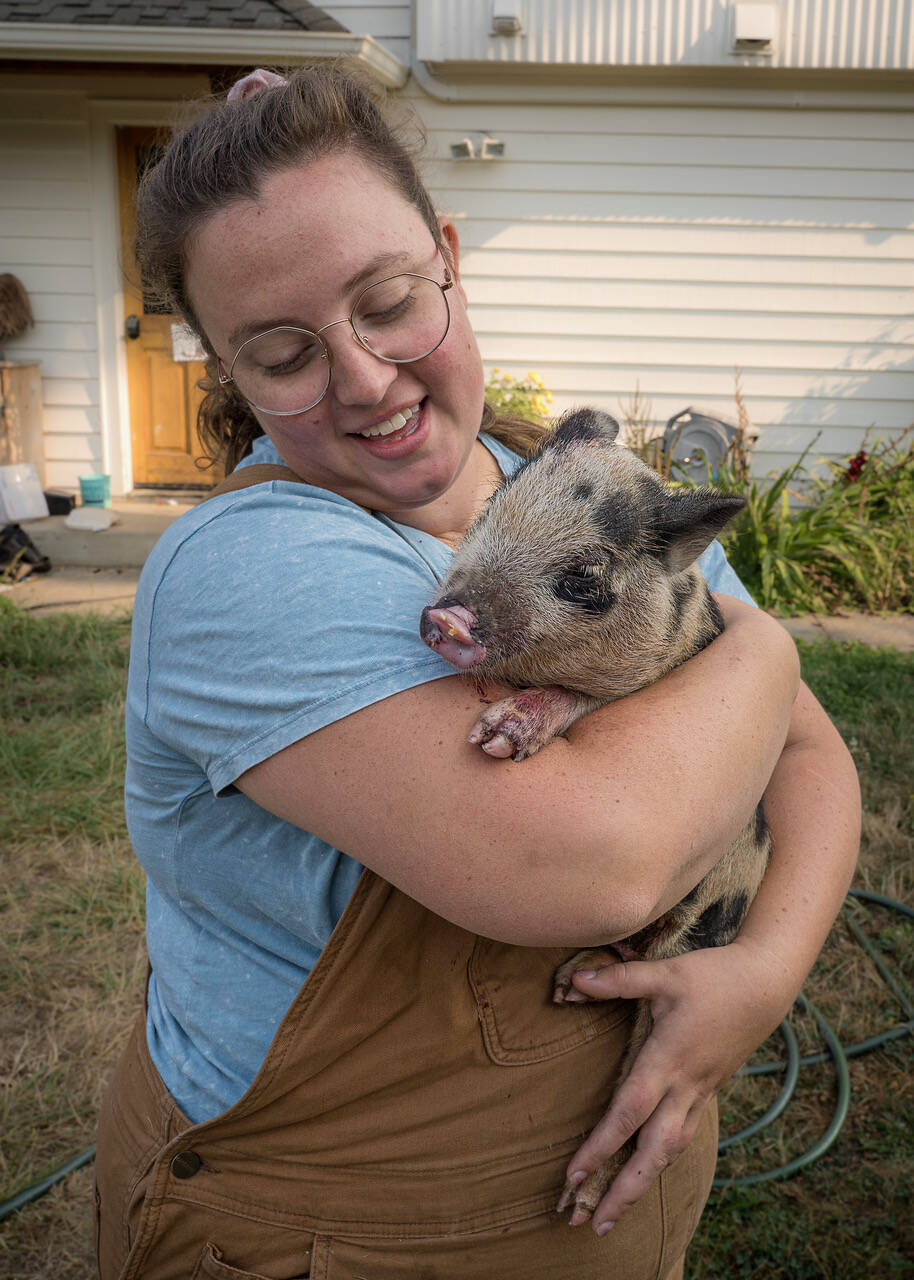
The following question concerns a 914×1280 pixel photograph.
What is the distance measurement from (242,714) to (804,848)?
116 cm

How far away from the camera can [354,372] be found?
1.69m

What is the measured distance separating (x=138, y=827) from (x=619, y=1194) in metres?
1.00

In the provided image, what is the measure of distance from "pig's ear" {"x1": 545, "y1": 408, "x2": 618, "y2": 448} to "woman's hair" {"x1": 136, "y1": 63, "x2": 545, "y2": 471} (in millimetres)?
445

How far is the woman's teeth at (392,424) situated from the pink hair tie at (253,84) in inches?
24.0

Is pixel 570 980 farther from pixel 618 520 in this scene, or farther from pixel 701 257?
pixel 701 257

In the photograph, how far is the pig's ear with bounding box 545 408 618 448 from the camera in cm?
218

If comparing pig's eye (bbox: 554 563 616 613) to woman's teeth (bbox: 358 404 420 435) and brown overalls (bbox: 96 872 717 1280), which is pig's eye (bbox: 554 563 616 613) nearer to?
woman's teeth (bbox: 358 404 420 435)

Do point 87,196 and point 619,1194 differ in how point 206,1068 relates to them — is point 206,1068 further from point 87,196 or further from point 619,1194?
point 87,196

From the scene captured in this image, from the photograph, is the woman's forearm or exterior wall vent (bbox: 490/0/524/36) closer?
the woman's forearm

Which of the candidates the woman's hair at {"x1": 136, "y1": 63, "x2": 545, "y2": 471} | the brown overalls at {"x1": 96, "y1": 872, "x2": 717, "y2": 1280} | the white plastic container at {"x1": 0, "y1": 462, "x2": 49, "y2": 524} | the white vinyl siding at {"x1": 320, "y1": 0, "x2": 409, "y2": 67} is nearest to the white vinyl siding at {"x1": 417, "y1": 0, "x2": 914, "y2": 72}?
the white vinyl siding at {"x1": 320, "y1": 0, "x2": 409, "y2": 67}

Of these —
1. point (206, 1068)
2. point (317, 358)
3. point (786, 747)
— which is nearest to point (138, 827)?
point (206, 1068)

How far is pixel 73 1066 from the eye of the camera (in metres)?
3.55

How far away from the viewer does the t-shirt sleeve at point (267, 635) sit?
1387 millimetres

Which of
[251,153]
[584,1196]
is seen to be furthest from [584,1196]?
[251,153]
